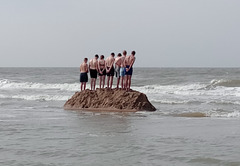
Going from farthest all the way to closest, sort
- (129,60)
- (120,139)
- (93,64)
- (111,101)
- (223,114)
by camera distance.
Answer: (93,64), (111,101), (129,60), (223,114), (120,139)

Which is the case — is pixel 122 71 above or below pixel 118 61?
below

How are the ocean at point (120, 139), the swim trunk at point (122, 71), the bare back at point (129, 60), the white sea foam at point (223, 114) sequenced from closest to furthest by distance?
the ocean at point (120, 139)
the white sea foam at point (223, 114)
the bare back at point (129, 60)
the swim trunk at point (122, 71)

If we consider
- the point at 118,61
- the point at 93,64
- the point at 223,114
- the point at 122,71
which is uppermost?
the point at 118,61

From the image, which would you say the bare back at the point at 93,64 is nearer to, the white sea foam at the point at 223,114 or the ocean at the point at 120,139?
the ocean at the point at 120,139

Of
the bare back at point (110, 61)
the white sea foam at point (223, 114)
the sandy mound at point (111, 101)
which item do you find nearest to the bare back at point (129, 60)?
the bare back at point (110, 61)

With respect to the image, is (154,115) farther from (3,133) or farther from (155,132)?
(3,133)

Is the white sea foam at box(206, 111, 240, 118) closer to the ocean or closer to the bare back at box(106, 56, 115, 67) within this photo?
the ocean

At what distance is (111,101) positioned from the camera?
49.9 ft

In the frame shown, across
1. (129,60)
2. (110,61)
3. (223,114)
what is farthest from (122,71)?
(223,114)

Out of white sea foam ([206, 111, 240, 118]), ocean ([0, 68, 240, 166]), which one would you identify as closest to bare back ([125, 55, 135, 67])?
ocean ([0, 68, 240, 166])

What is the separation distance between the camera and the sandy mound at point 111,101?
14875mm

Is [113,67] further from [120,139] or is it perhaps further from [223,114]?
[120,139]

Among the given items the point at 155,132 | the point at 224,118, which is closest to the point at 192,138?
the point at 155,132

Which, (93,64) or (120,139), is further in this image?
(93,64)
